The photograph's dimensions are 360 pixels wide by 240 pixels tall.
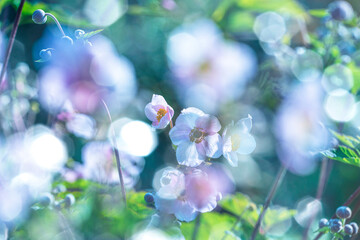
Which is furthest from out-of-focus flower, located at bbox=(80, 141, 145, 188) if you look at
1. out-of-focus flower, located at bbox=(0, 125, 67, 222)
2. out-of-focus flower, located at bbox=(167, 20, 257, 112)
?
out-of-focus flower, located at bbox=(167, 20, 257, 112)

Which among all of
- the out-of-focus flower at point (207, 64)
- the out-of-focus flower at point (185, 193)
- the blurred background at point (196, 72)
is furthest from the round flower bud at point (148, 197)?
the out-of-focus flower at point (207, 64)

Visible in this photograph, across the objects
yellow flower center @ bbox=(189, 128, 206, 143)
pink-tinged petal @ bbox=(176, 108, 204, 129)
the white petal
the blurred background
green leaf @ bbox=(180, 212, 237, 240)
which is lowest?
the blurred background

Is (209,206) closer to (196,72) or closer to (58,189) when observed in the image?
(58,189)

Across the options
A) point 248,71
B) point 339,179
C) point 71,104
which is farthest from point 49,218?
point 339,179

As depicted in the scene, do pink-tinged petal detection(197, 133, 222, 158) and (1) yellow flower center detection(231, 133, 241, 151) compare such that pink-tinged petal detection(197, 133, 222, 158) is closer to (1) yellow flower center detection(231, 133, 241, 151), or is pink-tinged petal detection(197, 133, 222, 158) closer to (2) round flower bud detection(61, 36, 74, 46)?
(1) yellow flower center detection(231, 133, 241, 151)

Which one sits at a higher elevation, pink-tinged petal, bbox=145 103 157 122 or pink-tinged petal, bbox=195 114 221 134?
pink-tinged petal, bbox=195 114 221 134

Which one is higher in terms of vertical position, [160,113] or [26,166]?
[160,113]

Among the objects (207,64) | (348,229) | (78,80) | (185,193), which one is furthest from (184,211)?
(207,64)

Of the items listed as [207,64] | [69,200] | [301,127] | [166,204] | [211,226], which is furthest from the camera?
[207,64]

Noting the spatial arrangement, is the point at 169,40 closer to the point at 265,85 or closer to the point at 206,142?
the point at 265,85
